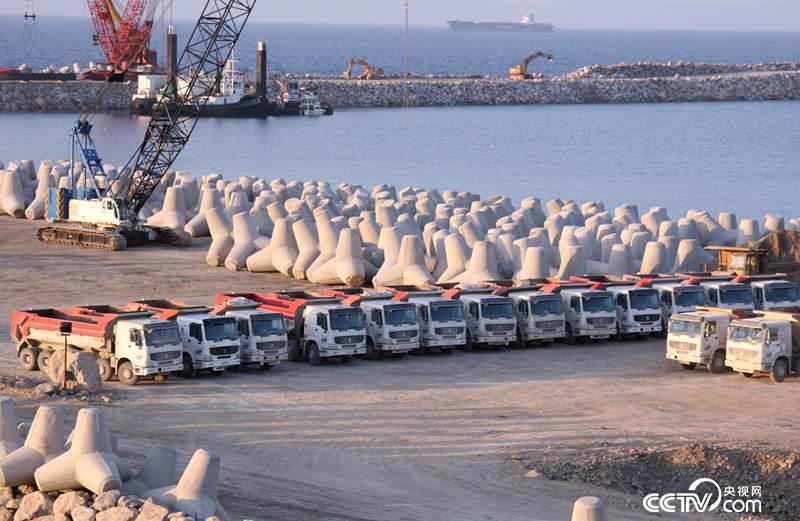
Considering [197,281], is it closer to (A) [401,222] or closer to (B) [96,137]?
(A) [401,222]

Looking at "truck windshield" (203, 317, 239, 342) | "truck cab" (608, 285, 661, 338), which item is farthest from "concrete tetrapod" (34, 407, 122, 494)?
"truck cab" (608, 285, 661, 338)

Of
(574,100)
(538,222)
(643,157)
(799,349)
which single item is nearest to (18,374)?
(799,349)

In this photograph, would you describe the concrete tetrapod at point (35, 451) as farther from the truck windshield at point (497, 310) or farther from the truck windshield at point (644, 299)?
the truck windshield at point (644, 299)

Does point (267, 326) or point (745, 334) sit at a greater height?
point (267, 326)

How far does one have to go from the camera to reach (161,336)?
24.9 meters

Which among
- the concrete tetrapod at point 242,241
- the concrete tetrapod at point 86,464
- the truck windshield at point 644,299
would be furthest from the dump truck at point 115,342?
the concrete tetrapod at point 242,241

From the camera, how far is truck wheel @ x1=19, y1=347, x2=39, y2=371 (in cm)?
2576

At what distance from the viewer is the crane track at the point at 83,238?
4344 centimetres

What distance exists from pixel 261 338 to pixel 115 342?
2543 millimetres

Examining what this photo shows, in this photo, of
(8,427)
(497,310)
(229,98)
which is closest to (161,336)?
(497,310)

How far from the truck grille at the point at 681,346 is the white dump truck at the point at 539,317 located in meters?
2.84

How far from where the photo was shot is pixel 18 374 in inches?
1001

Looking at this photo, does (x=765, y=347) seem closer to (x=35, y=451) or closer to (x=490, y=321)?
(x=490, y=321)

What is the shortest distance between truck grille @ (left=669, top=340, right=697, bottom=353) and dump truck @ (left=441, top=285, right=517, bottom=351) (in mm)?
3245
